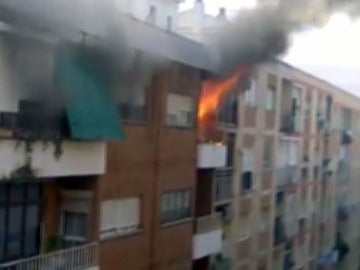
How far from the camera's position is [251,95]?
2894cm

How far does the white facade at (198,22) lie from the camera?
77.7 ft

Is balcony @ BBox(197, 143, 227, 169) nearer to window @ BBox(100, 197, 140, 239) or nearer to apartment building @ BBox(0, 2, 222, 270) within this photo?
apartment building @ BBox(0, 2, 222, 270)

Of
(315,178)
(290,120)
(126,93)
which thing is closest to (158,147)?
(126,93)

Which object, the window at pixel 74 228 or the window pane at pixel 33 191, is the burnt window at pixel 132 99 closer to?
the window at pixel 74 228

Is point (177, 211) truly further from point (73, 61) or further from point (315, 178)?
point (315, 178)

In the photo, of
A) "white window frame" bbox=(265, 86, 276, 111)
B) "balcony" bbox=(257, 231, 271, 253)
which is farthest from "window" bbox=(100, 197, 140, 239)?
"white window frame" bbox=(265, 86, 276, 111)

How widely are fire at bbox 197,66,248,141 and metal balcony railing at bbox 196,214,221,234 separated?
96.2 inches

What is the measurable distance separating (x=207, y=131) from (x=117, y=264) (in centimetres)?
757

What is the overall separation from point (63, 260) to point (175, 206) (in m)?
6.25

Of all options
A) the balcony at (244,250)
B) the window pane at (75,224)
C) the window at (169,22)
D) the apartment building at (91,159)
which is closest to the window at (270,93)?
the window at (169,22)

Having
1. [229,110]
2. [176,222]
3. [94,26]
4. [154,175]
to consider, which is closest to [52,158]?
[94,26]

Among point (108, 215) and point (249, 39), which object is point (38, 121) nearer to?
point (108, 215)

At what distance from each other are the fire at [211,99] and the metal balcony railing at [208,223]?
244 cm

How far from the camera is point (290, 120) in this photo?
35562mm
